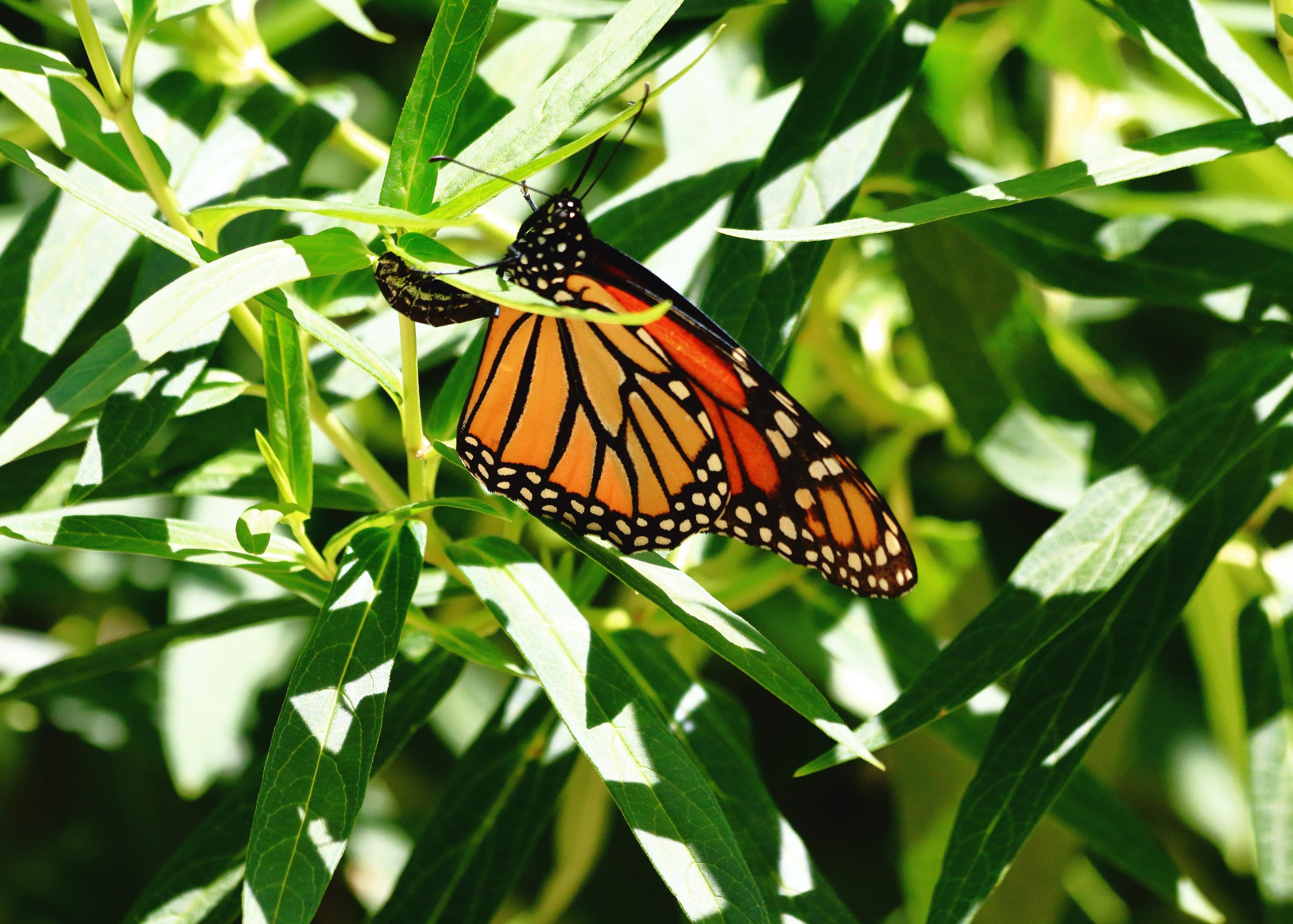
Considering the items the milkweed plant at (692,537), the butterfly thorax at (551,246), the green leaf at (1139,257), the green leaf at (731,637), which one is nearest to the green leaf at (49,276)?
the milkweed plant at (692,537)

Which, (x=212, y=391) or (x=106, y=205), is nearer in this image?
(x=106, y=205)

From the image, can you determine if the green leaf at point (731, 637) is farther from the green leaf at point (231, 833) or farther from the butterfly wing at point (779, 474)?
the green leaf at point (231, 833)

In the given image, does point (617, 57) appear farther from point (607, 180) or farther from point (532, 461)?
point (607, 180)

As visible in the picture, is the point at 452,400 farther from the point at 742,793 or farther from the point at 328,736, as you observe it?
the point at 742,793

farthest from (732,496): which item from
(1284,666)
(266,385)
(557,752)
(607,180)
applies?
(607,180)

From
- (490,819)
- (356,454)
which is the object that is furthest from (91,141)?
(490,819)

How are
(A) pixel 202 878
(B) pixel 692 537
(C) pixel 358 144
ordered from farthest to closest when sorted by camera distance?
(C) pixel 358 144, (B) pixel 692 537, (A) pixel 202 878
